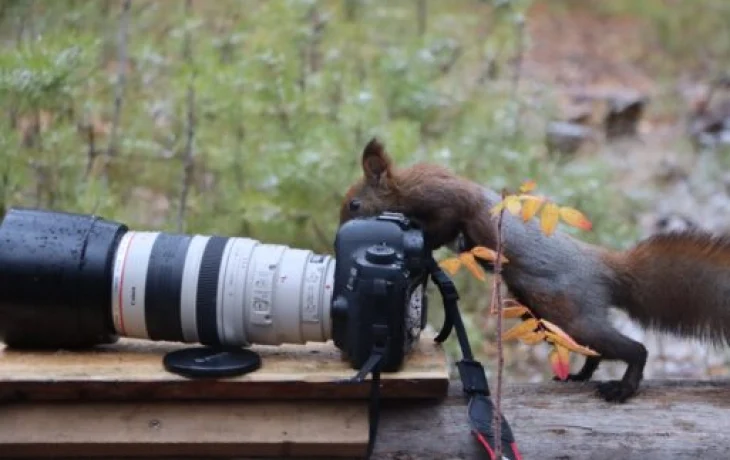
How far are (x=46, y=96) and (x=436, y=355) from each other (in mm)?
1319

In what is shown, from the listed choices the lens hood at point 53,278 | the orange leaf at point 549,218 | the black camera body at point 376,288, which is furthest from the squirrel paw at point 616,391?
the lens hood at point 53,278

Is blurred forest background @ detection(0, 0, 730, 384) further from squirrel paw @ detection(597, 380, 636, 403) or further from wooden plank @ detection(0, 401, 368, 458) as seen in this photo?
wooden plank @ detection(0, 401, 368, 458)

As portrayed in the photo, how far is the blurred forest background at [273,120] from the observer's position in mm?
3225

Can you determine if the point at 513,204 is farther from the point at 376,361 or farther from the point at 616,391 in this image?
the point at 616,391

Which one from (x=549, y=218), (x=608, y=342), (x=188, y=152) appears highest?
(x=188, y=152)

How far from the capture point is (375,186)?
248cm

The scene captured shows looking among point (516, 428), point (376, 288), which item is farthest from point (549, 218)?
point (516, 428)

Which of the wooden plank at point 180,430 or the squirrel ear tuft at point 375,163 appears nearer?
the wooden plank at point 180,430

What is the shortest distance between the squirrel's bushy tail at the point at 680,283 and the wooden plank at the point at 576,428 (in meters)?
0.25

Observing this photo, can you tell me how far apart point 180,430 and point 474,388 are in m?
0.49

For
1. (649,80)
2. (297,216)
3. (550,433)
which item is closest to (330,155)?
(297,216)

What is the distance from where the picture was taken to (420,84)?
384 cm

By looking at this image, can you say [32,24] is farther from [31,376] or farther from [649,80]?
[649,80]

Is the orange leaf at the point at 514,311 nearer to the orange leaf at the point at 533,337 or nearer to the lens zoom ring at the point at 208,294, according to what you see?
the orange leaf at the point at 533,337
